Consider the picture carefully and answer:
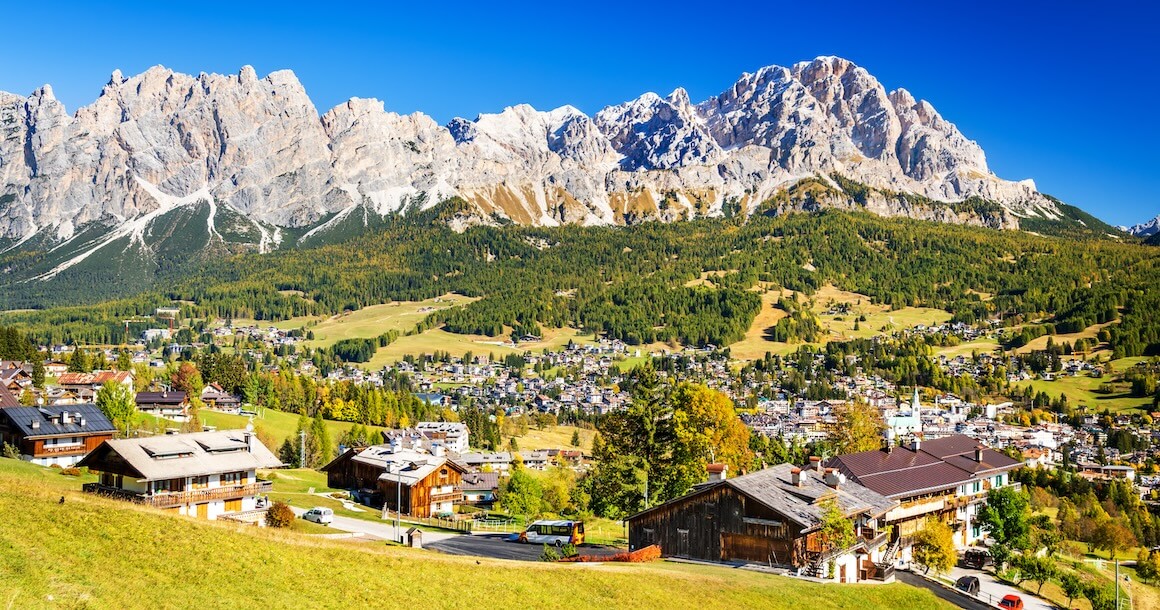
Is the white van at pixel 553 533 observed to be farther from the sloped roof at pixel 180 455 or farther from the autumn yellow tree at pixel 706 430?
the sloped roof at pixel 180 455

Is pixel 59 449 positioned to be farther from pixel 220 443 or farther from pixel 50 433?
pixel 220 443

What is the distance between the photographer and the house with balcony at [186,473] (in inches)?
2170

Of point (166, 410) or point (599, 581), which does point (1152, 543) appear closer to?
point (599, 581)

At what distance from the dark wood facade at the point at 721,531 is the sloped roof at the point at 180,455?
26474 mm

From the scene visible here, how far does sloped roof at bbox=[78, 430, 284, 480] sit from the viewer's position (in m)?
55.6

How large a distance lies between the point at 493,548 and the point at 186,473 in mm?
19709

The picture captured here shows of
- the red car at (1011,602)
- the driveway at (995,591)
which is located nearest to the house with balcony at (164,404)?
the driveway at (995,591)

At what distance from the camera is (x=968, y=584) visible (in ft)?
196

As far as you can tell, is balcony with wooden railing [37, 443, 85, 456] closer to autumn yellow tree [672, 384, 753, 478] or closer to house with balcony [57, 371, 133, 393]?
house with balcony [57, 371, 133, 393]

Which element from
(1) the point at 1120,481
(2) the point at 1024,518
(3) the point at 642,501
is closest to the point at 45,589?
(3) the point at 642,501

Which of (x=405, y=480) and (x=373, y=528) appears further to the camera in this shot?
(x=405, y=480)

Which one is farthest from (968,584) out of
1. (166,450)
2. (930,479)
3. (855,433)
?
(166,450)

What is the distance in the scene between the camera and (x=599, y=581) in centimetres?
3922

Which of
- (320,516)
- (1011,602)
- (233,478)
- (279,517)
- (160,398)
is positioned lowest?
(1011,602)
